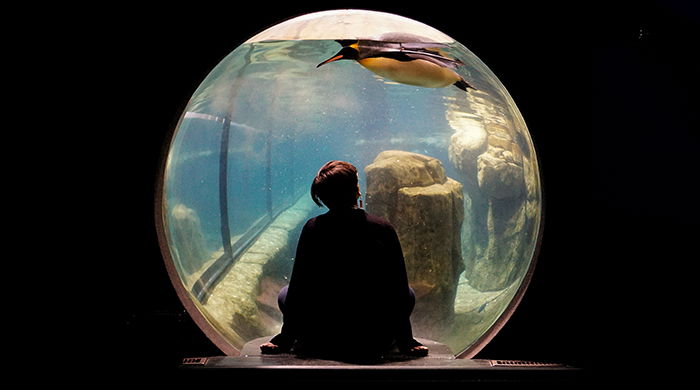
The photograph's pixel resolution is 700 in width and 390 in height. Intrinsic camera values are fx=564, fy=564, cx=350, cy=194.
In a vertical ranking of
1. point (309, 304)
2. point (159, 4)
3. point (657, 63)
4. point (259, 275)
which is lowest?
point (259, 275)

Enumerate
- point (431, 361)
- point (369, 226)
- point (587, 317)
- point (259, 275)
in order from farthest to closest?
point (259, 275) < point (587, 317) < point (369, 226) < point (431, 361)

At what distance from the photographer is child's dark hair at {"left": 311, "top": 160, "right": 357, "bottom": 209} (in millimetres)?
1969

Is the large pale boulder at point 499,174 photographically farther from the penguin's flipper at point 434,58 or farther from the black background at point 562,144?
the black background at point 562,144

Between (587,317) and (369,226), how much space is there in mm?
922

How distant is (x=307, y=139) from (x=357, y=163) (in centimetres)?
35

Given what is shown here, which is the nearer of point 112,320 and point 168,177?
point 112,320

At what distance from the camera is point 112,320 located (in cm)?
193

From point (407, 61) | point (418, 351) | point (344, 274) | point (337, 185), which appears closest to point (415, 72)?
point (407, 61)

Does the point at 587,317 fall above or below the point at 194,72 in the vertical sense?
below

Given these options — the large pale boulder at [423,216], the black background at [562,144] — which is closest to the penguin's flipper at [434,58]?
the black background at [562,144]

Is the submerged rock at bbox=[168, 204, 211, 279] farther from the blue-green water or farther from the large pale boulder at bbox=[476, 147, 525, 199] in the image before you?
the large pale boulder at bbox=[476, 147, 525, 199]

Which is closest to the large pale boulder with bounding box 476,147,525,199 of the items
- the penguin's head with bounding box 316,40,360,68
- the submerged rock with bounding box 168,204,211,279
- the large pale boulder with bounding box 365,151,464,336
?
the large pale boulder with bounding box 365,151,464,336

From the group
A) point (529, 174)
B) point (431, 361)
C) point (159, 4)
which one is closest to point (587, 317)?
point (431, 361)

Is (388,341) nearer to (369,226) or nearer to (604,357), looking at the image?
(369,226)
